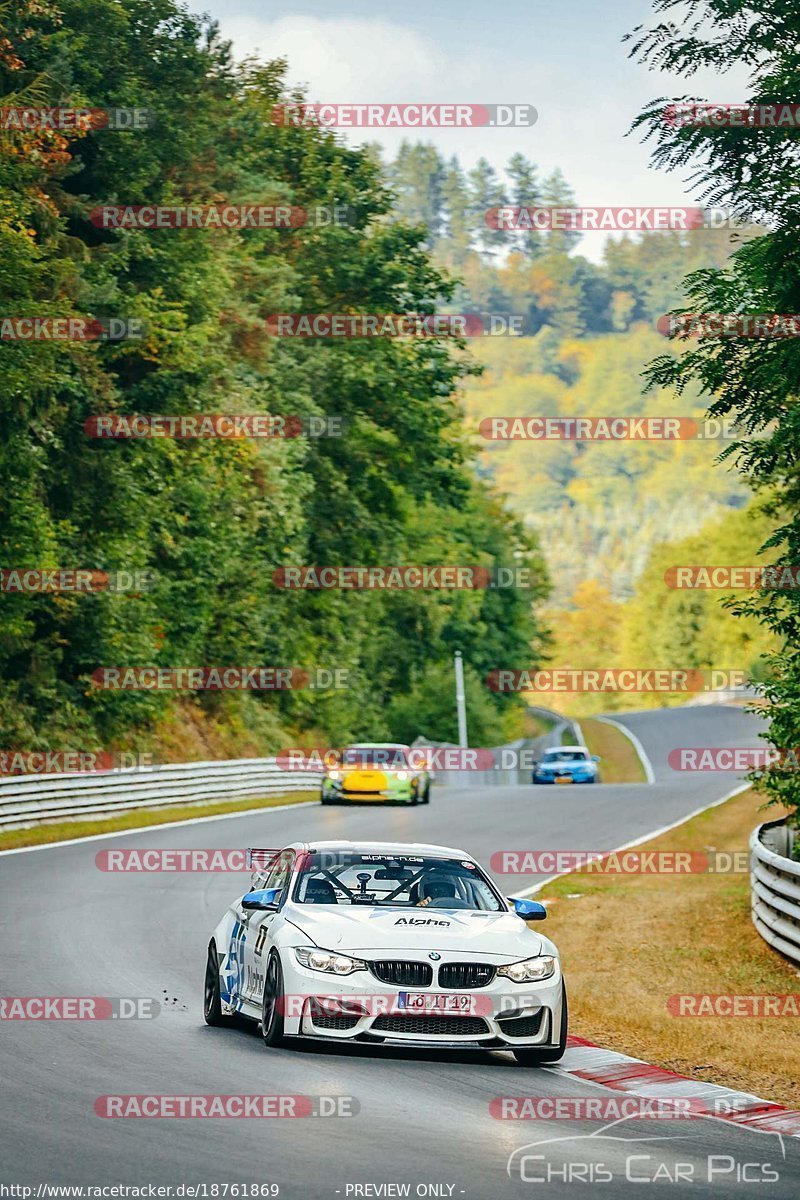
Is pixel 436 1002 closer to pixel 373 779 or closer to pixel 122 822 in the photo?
pixel 122 822

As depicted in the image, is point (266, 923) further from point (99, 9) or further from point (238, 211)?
point (238, 211)

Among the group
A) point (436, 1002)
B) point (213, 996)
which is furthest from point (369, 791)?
point (436, 1002)

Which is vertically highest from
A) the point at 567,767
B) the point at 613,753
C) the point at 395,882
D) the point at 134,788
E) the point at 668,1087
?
the point at 395,882

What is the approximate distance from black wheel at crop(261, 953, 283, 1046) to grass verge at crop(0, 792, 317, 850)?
17.8 m

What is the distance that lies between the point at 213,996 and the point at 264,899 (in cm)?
99

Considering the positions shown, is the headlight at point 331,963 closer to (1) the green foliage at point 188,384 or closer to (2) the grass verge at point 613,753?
(1) the green foliage at point 188,384

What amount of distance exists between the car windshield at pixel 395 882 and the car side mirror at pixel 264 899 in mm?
152

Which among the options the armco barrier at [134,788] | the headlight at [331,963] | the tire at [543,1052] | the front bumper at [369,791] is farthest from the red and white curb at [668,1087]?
the front bumper at [369,791]

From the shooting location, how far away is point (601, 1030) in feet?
43.9

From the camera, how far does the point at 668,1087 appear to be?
10609mm

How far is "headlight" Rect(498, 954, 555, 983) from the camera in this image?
11.0 metres

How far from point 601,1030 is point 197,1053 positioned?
3.67m

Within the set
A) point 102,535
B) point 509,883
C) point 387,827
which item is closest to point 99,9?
point 102,535

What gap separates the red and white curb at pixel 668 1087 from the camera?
378 inches
